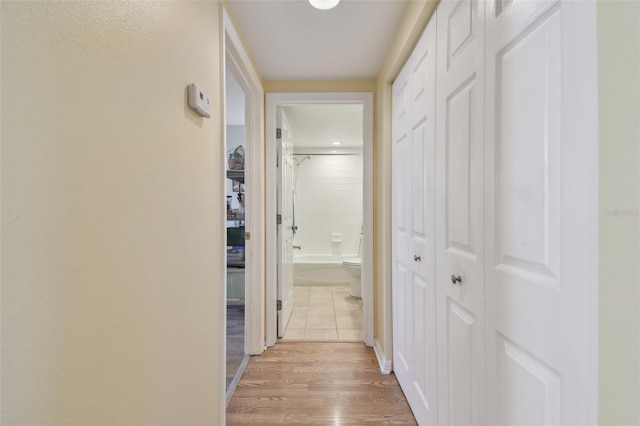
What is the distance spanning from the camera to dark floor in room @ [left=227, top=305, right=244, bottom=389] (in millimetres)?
2061

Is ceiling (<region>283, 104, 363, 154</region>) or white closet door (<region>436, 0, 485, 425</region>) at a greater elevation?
ceiling (<region>283, 104, 363, 154</region>)

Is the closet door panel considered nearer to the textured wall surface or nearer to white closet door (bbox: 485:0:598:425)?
white closet door (bbox: 485:0:598:425)

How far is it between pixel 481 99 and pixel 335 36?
1231 mm

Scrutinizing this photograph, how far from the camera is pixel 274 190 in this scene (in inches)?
94.5

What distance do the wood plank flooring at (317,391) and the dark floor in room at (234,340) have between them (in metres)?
0.11

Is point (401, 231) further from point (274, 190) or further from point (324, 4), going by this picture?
point (324, 4)

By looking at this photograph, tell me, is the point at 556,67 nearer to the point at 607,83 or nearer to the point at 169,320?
the point at 607,83

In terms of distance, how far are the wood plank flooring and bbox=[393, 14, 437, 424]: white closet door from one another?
6.7 inches

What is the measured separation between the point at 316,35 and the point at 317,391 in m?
2.25

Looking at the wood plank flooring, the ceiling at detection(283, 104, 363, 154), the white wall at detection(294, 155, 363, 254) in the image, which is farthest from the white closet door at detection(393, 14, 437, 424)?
the white wall at detection(294, 155, 363, 254)

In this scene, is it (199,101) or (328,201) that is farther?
(328,201)

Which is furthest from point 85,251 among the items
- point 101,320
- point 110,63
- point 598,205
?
point 598,205

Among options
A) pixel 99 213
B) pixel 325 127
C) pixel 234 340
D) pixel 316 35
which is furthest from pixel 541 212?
pixel 325 127

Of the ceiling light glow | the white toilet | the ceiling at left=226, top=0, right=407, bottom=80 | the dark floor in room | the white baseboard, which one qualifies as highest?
the ceiling at left=226, top=0, right=407, bottom=80
